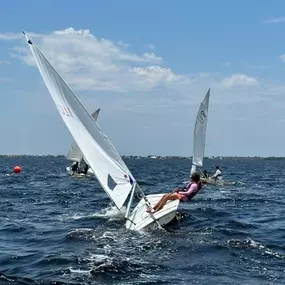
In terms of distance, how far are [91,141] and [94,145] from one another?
0.54 ft

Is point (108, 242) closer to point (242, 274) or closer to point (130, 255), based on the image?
point (130, 255)

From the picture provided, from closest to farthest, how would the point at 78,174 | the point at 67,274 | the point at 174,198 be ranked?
the point at 67,274 < the point at 174,198 < the point at 78,174

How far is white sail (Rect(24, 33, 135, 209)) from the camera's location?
1588 cm

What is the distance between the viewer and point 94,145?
53.7 feet

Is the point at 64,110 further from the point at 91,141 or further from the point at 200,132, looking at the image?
the point at 200,132

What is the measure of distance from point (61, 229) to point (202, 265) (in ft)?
21.5

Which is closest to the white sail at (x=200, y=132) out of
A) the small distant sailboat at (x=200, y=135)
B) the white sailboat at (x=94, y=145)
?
the small distant sailboat at (x=200, y=135)

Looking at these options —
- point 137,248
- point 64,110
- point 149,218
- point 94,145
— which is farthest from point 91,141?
point 137,248

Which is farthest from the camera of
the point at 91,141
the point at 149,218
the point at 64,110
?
the point at 149,218

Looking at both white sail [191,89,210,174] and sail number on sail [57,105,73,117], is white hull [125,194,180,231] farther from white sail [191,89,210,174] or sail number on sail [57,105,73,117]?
white sail [191,89,210,174]

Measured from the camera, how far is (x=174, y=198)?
60.0ft

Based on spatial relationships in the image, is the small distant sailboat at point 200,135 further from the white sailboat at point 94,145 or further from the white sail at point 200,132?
the white sailboat at point 94,145

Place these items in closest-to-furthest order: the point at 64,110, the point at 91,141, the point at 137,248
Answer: the point at 137,248, the point at 64,110, the point at 91,141

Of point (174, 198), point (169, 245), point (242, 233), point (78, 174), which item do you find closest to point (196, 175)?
point (174, 198)
